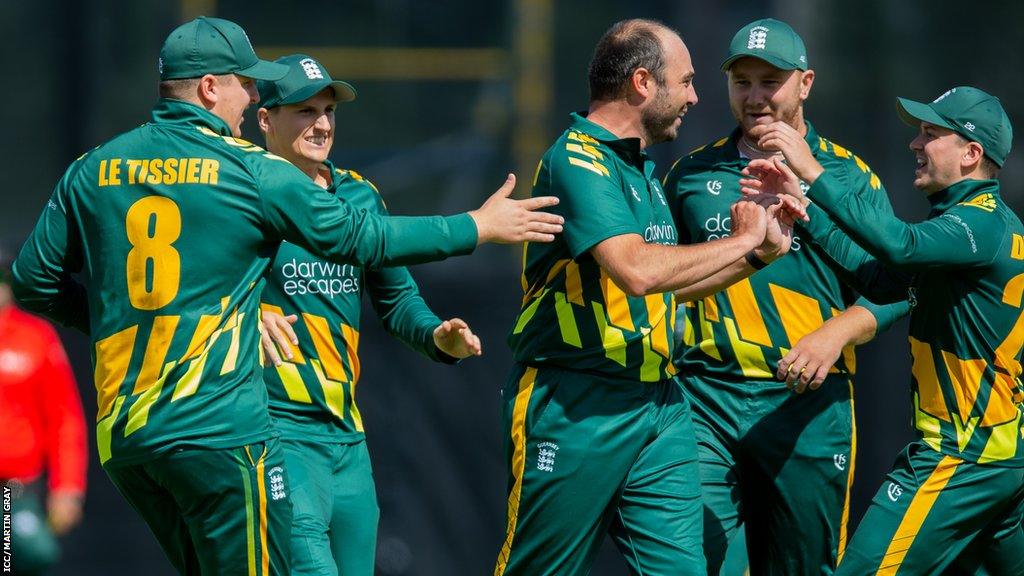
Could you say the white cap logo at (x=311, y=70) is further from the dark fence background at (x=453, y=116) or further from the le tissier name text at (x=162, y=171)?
the dark fence background at (x=453, y=116)

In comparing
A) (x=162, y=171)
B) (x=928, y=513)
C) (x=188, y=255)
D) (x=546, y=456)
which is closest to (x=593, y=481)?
(x=546, y=456)

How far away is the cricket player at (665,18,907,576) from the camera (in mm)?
5371

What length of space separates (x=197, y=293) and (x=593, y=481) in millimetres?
1389

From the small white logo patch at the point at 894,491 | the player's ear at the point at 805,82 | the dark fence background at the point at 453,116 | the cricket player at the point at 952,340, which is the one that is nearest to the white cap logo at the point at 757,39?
the player's ear at the point at 805,82

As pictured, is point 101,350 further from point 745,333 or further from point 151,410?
point 745,333

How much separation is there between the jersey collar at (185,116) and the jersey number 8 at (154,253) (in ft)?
0.88

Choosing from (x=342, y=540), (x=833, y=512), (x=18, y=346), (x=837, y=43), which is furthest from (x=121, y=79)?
(x=833, y=512)

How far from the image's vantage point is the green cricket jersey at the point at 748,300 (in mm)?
5383

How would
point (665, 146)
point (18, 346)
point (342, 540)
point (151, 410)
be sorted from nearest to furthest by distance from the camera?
point (151, 410) < point (342, 540) < point (18, 346) < point (665, 146)

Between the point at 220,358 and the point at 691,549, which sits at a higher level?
the point at 220,358

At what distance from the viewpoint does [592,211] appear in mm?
4637

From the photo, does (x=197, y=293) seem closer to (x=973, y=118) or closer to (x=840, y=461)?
(x=840, y=461)

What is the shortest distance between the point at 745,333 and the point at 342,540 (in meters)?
1.58

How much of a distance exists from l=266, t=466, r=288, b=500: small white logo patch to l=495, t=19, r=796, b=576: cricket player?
0.86 metres
